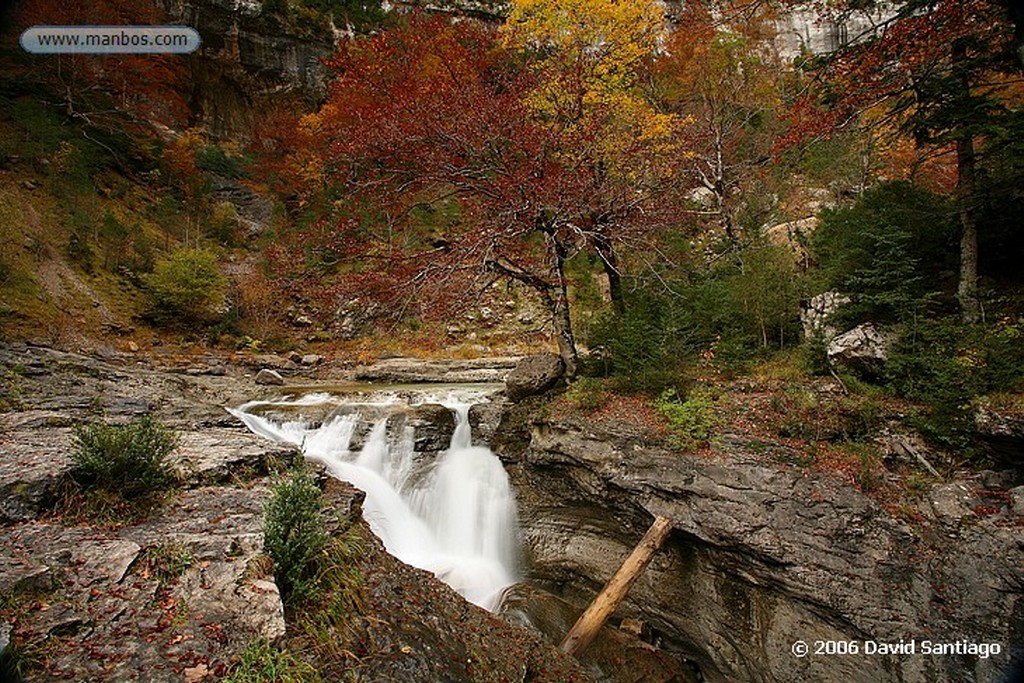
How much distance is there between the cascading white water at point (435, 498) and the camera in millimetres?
7568

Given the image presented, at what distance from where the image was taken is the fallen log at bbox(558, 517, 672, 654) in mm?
5773

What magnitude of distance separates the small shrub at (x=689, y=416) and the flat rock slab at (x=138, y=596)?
570 centimetres

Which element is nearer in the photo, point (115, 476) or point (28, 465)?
point (115, 476)

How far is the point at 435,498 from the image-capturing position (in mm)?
8461

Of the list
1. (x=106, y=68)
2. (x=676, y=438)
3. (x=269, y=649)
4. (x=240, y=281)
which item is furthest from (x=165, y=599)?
(x=106, y=68)

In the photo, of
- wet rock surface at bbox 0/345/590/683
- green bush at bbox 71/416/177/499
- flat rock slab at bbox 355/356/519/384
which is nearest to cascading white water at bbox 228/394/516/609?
wet rock surface at bbox 0/345/590/683

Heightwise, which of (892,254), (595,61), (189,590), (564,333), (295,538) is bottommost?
(189,590)

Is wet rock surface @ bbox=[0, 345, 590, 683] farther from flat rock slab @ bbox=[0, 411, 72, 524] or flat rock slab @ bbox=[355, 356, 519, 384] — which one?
flat rock slab @ bbox=[355, 356, 519, 384]

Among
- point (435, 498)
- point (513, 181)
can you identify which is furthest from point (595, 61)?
point (435, 498)

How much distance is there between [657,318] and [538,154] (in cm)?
414

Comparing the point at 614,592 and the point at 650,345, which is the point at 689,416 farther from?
the point at 614,592

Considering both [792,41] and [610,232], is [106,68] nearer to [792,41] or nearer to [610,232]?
[610,232]

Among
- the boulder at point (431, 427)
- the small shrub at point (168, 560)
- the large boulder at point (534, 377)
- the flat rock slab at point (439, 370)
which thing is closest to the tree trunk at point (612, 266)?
the large boulder at point (534, 377)

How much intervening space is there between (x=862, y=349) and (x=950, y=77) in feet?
14.1
